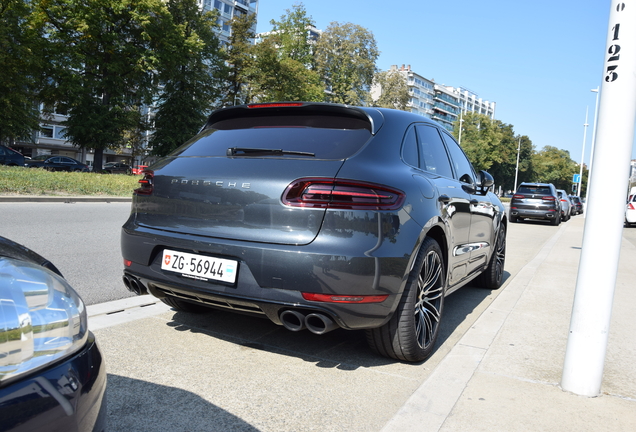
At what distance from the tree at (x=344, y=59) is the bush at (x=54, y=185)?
135 feet

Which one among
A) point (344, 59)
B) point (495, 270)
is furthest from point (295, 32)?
point (495, 270)

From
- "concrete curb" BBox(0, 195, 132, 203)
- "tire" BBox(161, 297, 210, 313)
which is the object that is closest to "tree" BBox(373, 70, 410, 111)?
"concrete curb" BBox(0, 195, 132, 203)

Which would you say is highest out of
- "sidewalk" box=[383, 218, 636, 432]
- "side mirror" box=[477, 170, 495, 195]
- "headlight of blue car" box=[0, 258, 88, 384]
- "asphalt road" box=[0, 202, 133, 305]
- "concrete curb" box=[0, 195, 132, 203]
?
"side mirror" box=[477, 170, 495, 195]

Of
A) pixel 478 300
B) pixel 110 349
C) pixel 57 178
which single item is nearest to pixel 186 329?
pixel 110 349

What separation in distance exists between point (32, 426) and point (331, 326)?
193cm

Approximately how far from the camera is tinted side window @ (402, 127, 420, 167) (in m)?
3.64

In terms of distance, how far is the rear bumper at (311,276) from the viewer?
2924 millimetres

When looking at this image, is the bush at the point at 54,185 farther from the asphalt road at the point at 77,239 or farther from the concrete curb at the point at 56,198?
the asphalt road at the point at 77,239

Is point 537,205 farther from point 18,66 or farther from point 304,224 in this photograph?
point 18,66

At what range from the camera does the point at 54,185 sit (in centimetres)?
1666

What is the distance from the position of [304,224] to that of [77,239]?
6535 millimetres

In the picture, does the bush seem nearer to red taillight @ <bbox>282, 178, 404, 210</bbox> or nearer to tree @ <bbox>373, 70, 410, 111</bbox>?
red taillight @ <bbox>282, 178, 404, 210</bbox>

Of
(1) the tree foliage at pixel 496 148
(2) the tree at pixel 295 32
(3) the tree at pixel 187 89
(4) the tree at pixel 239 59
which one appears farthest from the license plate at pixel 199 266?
(1) the tree foliage at pixel 496 148

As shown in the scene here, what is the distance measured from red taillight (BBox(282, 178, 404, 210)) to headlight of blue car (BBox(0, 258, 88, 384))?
157 cm
